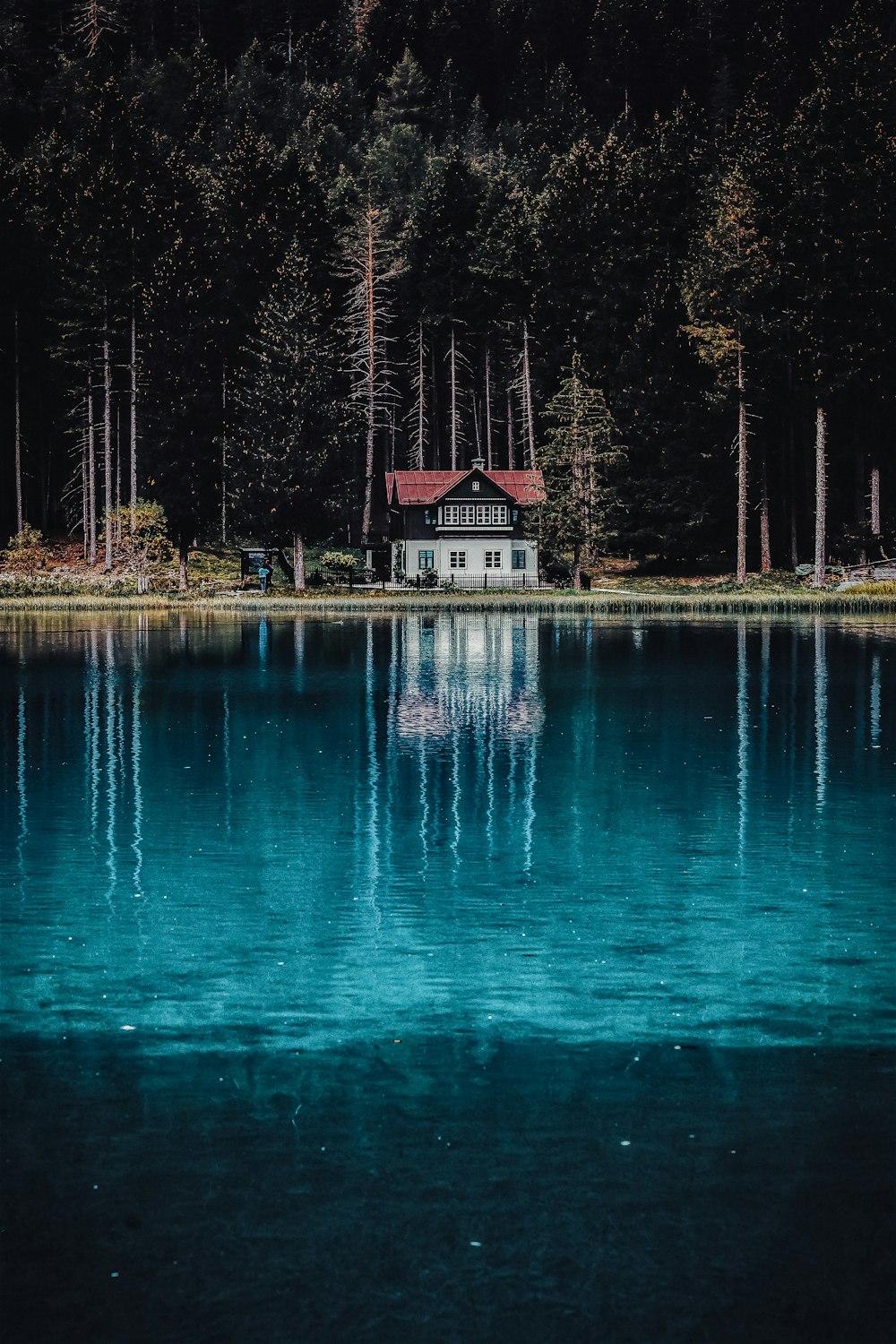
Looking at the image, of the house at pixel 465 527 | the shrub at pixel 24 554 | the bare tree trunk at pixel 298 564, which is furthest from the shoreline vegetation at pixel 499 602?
the house at pixel 465 527

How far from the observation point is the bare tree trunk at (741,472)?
8112cm

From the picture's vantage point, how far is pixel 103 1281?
687cm

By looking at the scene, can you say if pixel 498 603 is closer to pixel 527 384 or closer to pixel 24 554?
pixel 24 554

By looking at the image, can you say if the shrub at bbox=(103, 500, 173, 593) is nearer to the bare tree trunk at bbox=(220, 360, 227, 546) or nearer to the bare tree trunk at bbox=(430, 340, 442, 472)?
the bare tree trunk at bbox=(220, 360, 227, 546)

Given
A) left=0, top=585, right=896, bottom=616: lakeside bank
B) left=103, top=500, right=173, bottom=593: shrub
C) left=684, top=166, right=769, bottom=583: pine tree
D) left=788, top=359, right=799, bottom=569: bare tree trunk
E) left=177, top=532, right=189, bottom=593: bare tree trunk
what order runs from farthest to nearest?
Answer: left=788, top=359, right=799, bottom=569: bare tree trunk → left=684, top=166, right=769, bottom=583: pine tree → left=177, top=532, right=189, bottom=593: bare tree trunk → left=103, top=500, right=173, bottom=593: shrub → left=0, top=585, right=896, bottom=616: lakeside bank

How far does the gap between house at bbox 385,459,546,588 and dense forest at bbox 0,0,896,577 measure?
423cm

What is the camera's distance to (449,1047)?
400 inches

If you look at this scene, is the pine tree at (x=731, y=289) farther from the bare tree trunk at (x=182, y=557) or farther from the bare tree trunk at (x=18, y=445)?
the bare tree trunk at (x=18, y=445)

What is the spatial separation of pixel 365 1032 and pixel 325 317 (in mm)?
91329

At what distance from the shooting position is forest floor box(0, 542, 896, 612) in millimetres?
73062

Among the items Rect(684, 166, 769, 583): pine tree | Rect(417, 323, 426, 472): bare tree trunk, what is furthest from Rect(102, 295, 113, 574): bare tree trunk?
Rect(684, 166, 769, 583): pine tree

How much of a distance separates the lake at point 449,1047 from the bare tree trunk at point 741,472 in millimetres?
56824

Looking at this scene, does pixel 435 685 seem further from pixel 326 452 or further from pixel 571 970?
pixel 326 452

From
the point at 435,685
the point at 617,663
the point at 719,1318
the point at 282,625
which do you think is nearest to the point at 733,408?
the point at 282,625
